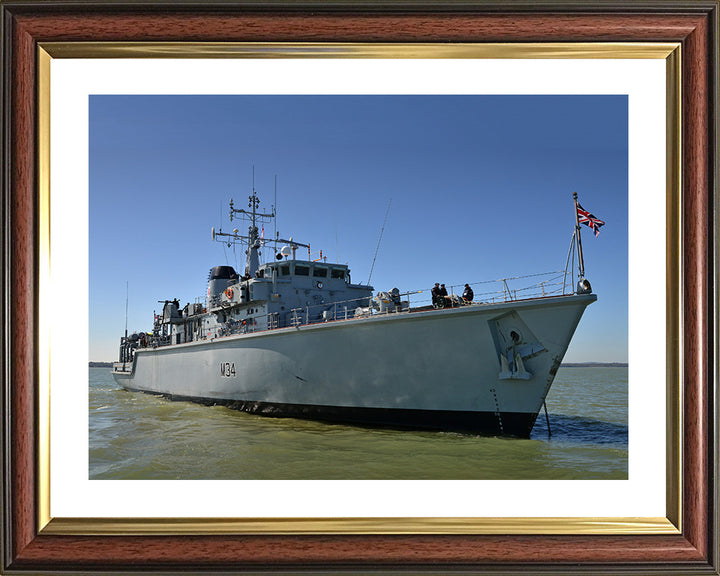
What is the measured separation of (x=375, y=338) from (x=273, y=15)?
1002cm

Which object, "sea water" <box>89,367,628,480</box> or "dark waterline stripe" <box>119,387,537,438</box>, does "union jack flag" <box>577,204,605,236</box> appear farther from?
"dark waterline stripe" <box>119,387,537,438</box>

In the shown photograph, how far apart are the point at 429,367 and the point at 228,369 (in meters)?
8.27

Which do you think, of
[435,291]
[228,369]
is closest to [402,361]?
[435,291]

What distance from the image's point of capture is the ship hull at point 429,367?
1163 centimetres

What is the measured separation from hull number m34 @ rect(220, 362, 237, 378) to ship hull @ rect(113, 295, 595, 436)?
2106 mm

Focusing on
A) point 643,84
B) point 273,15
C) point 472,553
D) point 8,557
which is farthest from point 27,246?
point 643,84

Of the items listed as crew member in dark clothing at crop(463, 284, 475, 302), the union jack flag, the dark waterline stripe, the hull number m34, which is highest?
the union jack flag

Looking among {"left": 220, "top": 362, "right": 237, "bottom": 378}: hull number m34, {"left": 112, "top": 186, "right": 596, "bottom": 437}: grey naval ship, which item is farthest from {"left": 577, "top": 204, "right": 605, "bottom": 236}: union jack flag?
{"left": 220, "top": 362, "right": 237, "bottom": 378}: hull number m34

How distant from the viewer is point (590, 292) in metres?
11.3

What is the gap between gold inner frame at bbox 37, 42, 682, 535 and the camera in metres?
3.70

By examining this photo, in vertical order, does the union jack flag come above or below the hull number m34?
above

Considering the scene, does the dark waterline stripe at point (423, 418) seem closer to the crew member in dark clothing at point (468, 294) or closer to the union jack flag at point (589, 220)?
the crew member in dark clothing at point (468, 294)

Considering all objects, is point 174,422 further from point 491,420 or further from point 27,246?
point 27,246

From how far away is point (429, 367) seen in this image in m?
12.2
